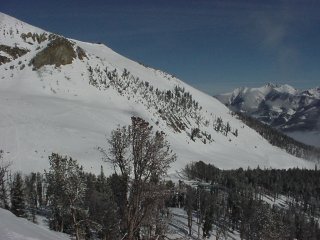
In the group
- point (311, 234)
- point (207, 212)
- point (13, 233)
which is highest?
point (13, 233)

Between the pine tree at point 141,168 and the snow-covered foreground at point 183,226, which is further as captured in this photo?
the snow-covered foreground at point 183,226

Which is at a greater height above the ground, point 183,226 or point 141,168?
point 141,168

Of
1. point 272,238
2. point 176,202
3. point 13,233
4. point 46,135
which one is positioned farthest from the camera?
point 176,202

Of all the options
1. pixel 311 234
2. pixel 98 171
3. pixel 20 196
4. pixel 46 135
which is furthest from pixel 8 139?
pixel 311 234

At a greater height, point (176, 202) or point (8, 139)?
point (8, 139)

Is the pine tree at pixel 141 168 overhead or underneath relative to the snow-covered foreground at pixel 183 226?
overhead

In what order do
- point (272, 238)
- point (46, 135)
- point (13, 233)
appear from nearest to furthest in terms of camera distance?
point (13, 233)
point (272, 238)
point (46, 135)

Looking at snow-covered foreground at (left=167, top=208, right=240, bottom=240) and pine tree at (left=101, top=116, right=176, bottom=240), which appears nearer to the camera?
pine tree at (left=101, top=116, right=176, bottom=240)

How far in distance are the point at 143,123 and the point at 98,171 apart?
145317 mm

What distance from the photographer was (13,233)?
1998 centimetres

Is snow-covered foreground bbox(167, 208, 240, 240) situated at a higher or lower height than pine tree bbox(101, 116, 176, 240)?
lower

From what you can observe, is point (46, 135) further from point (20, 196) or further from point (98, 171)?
point (20, 196)

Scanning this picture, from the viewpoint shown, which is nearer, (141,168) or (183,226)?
(141,168)

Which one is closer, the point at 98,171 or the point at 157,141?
the point at 157,141
